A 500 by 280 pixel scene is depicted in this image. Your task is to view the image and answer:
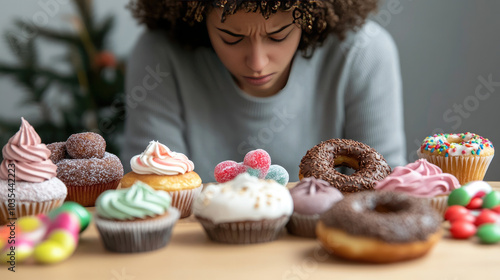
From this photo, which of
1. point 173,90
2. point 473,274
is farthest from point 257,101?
point 473,274

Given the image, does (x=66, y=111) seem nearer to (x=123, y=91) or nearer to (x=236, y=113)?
(x=123, y=91)

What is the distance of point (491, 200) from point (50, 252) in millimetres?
1238

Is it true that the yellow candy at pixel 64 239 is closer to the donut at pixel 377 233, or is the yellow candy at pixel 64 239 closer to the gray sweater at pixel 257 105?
the donut at pixel 377 233

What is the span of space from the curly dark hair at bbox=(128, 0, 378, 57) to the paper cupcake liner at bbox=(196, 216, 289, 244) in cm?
106

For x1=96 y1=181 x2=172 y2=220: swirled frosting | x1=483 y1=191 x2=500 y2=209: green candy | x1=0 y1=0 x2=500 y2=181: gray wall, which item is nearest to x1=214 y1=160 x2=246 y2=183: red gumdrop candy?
x1=96 y1=181 x2=172 y2=220: swirled frosting

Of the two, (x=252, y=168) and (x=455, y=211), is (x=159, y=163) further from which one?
(x=455, y=211)

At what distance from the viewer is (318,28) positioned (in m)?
2.53

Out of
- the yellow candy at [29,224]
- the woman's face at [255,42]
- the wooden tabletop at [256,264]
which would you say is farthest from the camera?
the woman's face at [255,42]

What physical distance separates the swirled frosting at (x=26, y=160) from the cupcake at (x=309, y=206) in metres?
0.76

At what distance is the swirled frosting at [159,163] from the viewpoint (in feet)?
5.41

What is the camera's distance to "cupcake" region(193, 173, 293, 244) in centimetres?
134

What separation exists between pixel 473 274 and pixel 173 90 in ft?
6.31

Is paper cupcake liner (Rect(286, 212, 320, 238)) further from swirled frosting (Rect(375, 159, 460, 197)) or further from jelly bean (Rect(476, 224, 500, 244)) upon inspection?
jelly bean (Rect(476, 224, 500, 244))

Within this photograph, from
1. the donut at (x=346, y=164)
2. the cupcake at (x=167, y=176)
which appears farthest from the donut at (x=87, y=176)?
the donut at (x=346, y=164)
